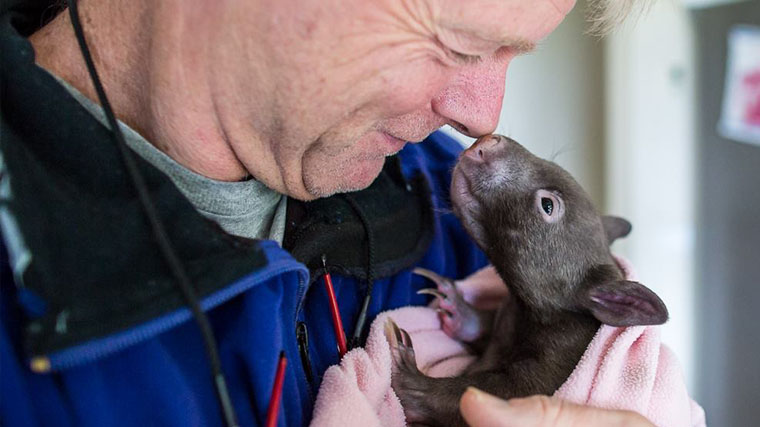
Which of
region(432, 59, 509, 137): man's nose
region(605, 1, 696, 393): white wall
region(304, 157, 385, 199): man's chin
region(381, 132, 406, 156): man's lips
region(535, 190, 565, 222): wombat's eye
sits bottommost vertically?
region(605, 1, 696, 393): white wall

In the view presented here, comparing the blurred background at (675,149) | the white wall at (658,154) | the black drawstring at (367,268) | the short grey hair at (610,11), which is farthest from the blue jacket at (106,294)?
the white wall at (658,154)

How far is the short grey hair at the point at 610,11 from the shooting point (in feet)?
4.10

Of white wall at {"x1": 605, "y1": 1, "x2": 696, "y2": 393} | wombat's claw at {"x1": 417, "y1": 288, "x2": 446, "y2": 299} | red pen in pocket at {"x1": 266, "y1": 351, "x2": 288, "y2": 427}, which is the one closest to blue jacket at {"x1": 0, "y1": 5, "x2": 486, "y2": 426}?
red pen in pocket at {"x1": 266, "y1": 351, "x2": 288, "y2": 427}

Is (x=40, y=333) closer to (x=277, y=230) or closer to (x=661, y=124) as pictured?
(x=277, y=230)

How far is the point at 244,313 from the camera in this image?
96 cm

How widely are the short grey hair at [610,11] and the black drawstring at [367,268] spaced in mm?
542

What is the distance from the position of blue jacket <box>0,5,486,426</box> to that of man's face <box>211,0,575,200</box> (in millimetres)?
189

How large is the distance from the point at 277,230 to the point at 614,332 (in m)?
0.60

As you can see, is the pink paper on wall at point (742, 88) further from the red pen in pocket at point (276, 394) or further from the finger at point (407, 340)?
the red pen in pocket at point (276, 394)

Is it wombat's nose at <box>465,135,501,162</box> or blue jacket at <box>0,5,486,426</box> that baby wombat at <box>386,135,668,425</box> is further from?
blue jacket at <box>0,5,486,426</box>

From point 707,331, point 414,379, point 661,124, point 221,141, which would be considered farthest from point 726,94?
point 221,141

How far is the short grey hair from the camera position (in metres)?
1.25

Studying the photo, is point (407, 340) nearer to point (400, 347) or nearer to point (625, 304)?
point (400, 347)

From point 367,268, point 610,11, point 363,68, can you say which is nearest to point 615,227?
point 610,11
